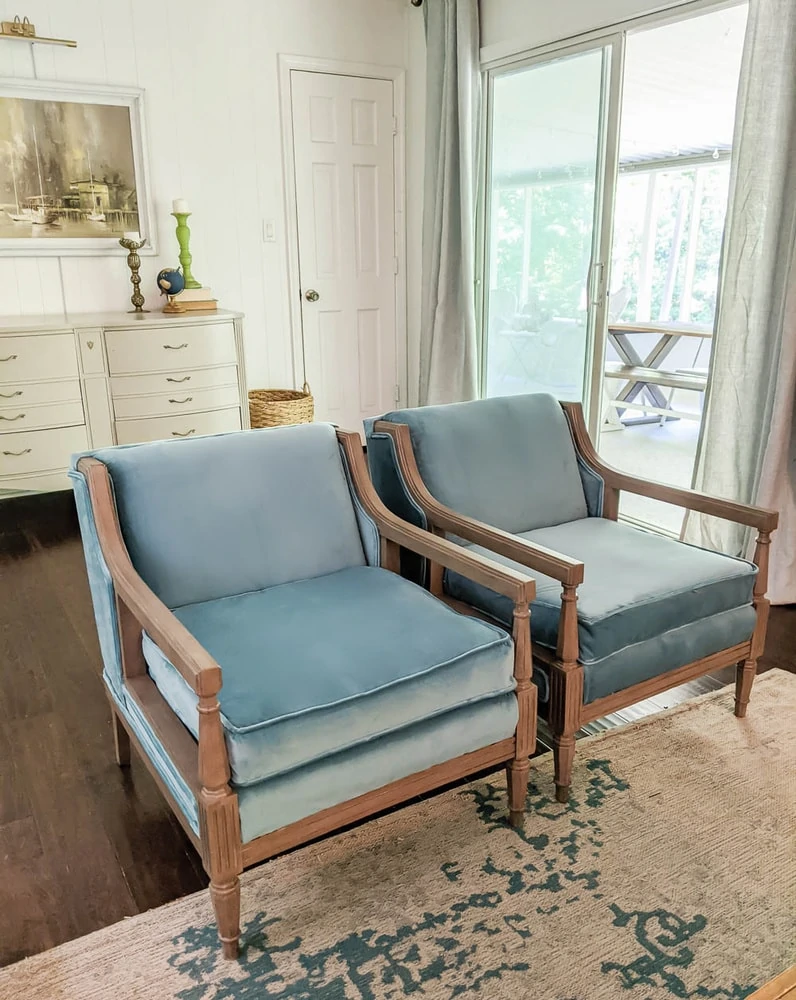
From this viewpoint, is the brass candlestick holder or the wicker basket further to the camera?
the wicker basket

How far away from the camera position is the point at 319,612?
67.5 inches

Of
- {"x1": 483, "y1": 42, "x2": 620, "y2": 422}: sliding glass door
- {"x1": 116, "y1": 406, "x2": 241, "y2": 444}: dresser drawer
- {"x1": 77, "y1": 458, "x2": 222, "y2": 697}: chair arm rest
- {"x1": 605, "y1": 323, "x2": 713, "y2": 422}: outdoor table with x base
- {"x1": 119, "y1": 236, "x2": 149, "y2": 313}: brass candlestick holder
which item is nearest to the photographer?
{"x1": 77, "y1": 458, "x2": 222, "y2": 697}: chair arm rest

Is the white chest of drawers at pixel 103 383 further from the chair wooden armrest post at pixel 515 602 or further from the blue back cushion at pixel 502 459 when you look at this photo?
the chair wooden armrest post at pixel 515 602

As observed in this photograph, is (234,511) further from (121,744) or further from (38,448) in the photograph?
(38,448)

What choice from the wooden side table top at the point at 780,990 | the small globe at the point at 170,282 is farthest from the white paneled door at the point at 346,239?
the wooden side table top at the point at 780,990

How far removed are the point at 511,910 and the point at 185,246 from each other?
356 cm

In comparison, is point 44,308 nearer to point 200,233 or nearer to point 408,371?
point 200,233

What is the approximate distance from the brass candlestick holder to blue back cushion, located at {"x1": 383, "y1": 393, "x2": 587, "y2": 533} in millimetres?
2376

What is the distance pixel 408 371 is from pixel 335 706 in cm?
397

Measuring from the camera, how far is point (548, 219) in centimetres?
407

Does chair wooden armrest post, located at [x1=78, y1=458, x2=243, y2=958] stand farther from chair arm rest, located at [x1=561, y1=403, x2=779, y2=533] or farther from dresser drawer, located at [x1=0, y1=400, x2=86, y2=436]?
dresser drawer, located at [x1=0, y1=400, x2=86, y2=436]

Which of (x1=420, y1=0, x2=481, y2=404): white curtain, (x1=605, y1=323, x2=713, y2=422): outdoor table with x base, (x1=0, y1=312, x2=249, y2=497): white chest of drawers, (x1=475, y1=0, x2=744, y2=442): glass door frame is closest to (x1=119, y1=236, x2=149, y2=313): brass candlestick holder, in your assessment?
(x1=0, y1=312, x2=249, y2=497): white chest of drawers

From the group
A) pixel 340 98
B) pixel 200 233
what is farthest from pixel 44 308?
pixel 340 98

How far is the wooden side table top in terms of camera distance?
92 centimetres
